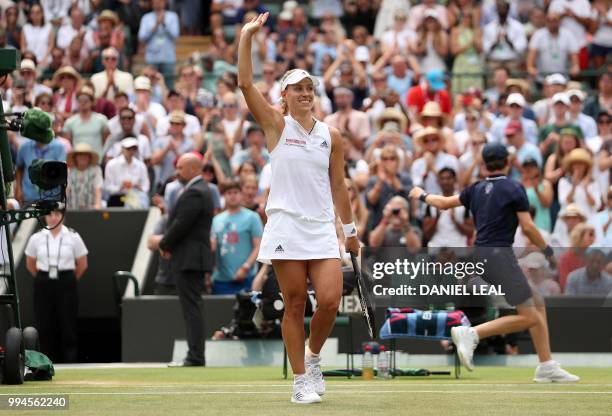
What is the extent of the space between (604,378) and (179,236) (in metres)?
5.06

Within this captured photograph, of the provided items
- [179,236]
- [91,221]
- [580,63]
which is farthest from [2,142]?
[580,63]

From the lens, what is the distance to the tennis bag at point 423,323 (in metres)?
14.5

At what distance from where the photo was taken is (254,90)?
1059cm

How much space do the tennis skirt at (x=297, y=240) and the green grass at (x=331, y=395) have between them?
3.34ft

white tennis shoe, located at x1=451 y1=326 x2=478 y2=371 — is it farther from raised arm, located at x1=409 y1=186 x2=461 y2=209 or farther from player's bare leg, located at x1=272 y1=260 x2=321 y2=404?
player's bare leg, located at x1=272 y1=260 x2=321 y2=404

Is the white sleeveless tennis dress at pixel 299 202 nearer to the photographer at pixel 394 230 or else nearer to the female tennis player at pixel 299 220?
the female tennis player at pixel 299 220

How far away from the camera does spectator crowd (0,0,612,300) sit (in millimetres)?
19000

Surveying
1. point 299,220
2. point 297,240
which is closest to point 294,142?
point 299,220

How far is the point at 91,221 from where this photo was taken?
20.5 meters

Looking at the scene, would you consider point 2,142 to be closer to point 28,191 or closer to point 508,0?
point 28,191

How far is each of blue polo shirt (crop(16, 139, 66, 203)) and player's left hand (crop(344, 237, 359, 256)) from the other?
32.1 ft

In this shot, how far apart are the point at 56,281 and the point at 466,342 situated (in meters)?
7.25

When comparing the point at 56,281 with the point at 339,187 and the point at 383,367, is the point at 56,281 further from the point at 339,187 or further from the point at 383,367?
the point at 339,187

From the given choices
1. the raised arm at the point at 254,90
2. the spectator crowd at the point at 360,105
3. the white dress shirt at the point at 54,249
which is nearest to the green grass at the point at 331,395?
the raised arm at the point at 254,90
